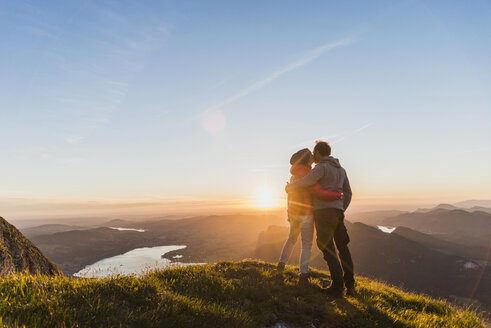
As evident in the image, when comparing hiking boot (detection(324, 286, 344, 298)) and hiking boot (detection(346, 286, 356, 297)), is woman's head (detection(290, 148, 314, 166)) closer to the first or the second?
hiking boot (detection(324, 286, 344, 298))

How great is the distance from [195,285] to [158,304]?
1644mm

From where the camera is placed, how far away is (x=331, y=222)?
6.73 m

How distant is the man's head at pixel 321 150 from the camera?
7.27 m

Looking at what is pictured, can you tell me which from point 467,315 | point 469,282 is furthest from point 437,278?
point 467,315

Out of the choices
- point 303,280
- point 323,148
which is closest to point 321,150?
point 323,148

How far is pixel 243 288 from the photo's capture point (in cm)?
616

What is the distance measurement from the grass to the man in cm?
57

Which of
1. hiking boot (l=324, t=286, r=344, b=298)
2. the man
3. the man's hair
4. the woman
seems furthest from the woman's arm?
hiking boot (l=324, t=286, r=344, b=298)

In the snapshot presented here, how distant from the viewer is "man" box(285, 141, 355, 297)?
673 centimetres

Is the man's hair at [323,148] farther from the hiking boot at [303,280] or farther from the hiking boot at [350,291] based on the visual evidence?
the hiking boot at [350,291]

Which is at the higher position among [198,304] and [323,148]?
[323,148]

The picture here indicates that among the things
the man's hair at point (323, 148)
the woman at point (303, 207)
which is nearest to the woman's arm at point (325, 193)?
the woman at point (303, 207)

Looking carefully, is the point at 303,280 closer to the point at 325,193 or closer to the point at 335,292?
the point at 335,292

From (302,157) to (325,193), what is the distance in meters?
1.39
